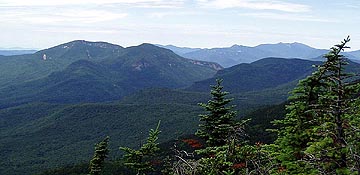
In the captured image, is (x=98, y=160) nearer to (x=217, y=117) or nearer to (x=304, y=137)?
(x=217, y=117)

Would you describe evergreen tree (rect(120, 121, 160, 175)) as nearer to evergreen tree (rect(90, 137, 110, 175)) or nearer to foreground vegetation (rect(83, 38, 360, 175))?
foreground vegetation (rect(83, 38, 360, 175))

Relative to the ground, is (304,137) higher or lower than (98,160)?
higher

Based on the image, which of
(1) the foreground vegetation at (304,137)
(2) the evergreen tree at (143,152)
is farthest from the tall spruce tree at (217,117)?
(2) the evergreen tree at (143,152)

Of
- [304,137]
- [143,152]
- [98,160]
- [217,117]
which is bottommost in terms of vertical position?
[98,160]

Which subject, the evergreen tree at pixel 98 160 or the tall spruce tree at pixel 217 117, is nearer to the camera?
the tall spruce tree at pixel 217 117

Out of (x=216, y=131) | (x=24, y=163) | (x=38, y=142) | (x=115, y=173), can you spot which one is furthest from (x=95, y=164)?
(x=38, y=142)

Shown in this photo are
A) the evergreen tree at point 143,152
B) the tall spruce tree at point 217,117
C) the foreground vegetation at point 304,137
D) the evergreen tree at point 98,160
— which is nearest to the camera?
the foreground vegetation at point 304,137

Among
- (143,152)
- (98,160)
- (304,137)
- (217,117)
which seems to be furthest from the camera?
(98,160)

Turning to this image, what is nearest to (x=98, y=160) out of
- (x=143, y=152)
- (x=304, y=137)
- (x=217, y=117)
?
(x=143, y=152)

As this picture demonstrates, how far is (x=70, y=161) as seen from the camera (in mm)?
130625

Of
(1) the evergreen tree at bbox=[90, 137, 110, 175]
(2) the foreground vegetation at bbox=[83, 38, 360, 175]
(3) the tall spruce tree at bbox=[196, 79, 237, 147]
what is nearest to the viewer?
(2) the foreground vegetation at bbox=[83, 38, 360, 175]

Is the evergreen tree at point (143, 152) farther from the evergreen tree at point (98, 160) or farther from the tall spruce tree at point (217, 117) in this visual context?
the evergreen tree at point (98, 160)

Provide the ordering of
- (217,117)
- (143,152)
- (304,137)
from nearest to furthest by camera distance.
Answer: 1. (304,137)
2. (217,117)
3. (143,152)

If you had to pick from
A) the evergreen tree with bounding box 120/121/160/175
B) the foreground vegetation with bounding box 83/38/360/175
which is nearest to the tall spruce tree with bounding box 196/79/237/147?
the foreground vegetation with bounding box 83/38/360/175
